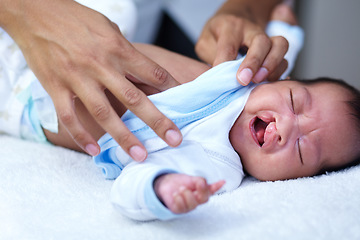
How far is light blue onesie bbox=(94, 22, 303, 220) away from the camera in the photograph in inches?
31.5

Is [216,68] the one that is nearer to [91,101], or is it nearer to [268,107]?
[268,107]

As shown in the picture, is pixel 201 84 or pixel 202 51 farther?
pixel 202 51

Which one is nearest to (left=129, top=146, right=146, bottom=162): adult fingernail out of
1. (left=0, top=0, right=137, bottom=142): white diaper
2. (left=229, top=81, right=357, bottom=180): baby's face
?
(left=229, top=81, right=357, bottom=180): baby's face

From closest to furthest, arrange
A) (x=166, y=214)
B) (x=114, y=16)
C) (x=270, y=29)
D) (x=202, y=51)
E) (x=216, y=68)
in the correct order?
(x=166, y=214), (x=216, y=68), (x=114, y=16), (x=202, y=51), (x=270, y=29)

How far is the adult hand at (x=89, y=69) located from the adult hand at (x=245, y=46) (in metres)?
0.19

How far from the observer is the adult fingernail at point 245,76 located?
2.87 feet

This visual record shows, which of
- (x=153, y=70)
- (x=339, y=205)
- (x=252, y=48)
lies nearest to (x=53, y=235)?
(x=153, y=70)

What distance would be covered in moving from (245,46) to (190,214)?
0.61 metres

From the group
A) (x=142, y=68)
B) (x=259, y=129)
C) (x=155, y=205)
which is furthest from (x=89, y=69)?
(x=259, y=129)

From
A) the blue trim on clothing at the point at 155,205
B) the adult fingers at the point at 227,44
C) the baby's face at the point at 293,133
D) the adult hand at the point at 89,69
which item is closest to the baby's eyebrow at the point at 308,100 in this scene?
the baby's face at the point at 293,133

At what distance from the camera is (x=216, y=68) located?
0.90 m

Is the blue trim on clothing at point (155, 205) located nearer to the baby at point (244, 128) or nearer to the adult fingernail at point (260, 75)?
the baby at point (244, 128)

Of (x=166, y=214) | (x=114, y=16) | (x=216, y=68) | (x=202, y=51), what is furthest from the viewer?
(x=202, y=51)

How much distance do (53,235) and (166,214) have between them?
0.19 m
